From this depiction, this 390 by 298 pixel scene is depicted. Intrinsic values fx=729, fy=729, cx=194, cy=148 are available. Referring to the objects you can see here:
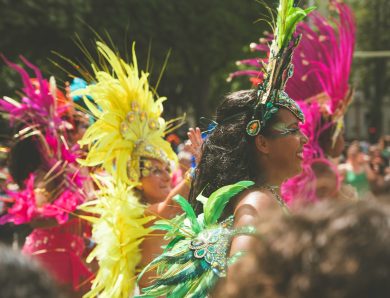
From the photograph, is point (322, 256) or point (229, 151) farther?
point (229, 151)

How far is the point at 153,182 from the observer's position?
14.0ft

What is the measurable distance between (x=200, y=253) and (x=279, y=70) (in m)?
0.79

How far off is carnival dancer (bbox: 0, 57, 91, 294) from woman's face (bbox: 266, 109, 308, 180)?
2445mm

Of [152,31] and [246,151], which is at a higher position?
[246,151]

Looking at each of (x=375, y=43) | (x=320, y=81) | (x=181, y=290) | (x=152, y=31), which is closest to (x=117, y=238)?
(x=181, y=290)

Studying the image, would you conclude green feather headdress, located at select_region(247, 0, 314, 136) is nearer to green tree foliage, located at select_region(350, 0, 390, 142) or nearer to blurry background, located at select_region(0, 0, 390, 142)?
blurry background, located at select_region(0, 0, 390, 142)

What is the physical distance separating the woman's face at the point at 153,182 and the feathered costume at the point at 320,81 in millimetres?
1102

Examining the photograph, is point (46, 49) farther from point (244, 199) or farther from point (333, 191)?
point (244, 199)

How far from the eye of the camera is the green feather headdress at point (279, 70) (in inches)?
106

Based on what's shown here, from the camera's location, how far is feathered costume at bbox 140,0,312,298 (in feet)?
7.83

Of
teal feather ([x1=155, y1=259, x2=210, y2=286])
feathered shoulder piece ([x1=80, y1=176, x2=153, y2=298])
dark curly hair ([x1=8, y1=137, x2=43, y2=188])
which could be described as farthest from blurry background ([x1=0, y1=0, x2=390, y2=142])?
teal feather ([x1=155, y1=259, x2=210, y2=286])

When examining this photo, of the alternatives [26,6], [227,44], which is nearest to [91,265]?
[26,6]

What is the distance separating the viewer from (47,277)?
108 cm

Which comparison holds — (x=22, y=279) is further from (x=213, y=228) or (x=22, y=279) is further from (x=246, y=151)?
(x=246, y=151)
